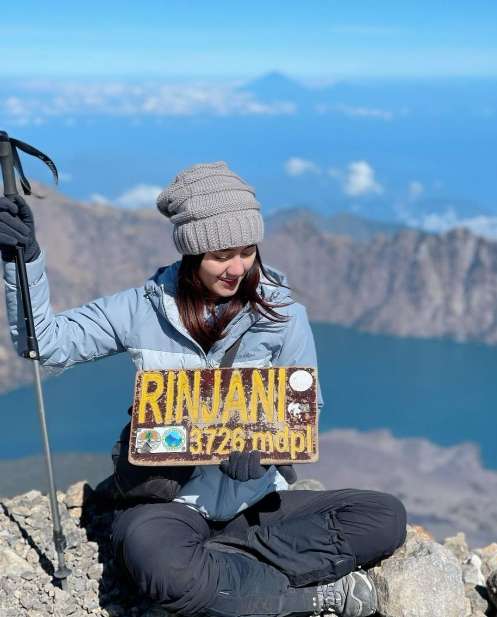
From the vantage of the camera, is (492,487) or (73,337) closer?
(73,337)

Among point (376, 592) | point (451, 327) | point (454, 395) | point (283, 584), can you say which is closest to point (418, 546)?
point (376, 592)

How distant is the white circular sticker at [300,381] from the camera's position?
125 inches

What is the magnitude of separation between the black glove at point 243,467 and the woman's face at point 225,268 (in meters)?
0.76

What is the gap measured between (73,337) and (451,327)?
9347cm

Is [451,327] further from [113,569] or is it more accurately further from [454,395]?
[113,569]

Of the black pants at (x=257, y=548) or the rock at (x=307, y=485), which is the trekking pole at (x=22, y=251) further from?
the rock at (x=307, y=485)

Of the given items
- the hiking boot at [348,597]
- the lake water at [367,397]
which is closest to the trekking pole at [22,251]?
the hiking boot at [348,597]

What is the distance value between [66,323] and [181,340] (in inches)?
21.3

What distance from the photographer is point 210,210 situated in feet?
9.77

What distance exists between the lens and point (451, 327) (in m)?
92.1

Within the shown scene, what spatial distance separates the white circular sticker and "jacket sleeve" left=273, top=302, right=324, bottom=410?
0.12m

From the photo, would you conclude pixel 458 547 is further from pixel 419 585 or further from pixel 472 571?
pixel 419 585

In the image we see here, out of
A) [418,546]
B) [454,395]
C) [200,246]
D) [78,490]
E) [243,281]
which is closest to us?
[200,246]

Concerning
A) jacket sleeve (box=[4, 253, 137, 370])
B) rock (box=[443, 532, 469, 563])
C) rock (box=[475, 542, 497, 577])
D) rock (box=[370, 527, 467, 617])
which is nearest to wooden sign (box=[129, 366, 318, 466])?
jacket sleeve (box=[4, 253, 137, 370])
